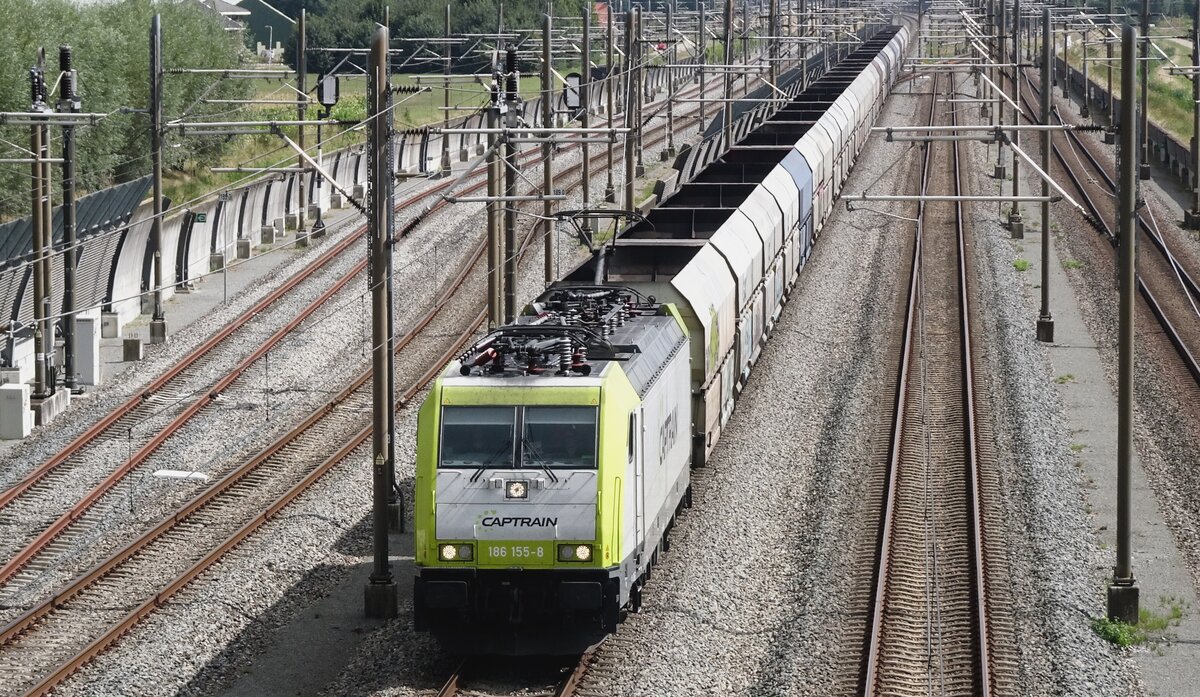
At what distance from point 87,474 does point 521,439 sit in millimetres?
11374

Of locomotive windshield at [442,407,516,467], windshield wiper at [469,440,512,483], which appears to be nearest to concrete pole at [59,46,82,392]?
locomotive windshield at [442,407,516,467]

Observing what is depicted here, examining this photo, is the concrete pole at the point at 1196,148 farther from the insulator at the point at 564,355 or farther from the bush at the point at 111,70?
the insulator at the point at 564,355

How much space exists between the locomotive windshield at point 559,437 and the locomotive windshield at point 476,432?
0.19m

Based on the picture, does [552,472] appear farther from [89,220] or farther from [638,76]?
[89,220]

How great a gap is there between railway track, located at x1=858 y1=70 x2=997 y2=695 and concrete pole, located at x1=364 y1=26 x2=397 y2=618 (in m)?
5.38

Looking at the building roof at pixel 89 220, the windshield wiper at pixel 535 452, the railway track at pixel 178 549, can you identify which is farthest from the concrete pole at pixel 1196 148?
the windshield wiper at pixel 535 452

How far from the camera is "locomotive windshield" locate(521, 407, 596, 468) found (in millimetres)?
16500

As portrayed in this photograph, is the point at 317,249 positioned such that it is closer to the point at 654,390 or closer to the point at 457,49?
the point at 654,390

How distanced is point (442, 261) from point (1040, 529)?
23814 mm

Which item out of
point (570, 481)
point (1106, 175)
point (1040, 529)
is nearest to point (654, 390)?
point (570, 481)

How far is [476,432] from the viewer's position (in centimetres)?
1658

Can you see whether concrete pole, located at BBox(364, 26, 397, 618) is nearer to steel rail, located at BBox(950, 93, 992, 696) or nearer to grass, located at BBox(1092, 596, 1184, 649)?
steel rail, located at BBox(950, 93, 992, 696)

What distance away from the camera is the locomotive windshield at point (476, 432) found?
54.3ft

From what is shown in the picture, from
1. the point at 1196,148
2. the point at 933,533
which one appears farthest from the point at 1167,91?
the point at 933,533
